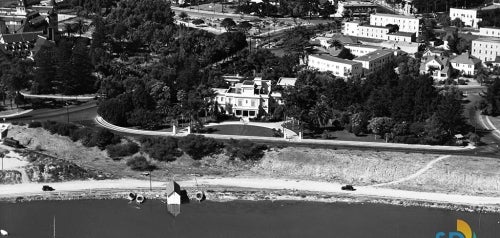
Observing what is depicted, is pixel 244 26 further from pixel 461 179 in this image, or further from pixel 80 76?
pixel 461 179

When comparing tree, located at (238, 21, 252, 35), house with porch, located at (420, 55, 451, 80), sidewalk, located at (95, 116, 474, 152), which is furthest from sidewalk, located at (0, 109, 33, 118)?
house with porch, located at (420, 55, 451, 80)

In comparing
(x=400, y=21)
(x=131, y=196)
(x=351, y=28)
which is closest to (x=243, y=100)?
(x=131, y=196)

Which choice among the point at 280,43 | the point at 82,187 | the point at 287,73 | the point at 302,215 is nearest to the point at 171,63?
the point at 287,73

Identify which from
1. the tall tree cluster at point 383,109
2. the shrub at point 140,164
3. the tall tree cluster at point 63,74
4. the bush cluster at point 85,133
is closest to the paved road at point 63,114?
the bush cluster at point 85,133

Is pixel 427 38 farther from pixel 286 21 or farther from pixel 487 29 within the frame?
pixel 286 21

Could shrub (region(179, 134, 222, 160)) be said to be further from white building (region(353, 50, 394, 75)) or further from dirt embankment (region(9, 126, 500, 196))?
white building (region(353, 50, 394, 75))

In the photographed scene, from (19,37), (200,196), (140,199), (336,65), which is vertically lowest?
(140,199)
